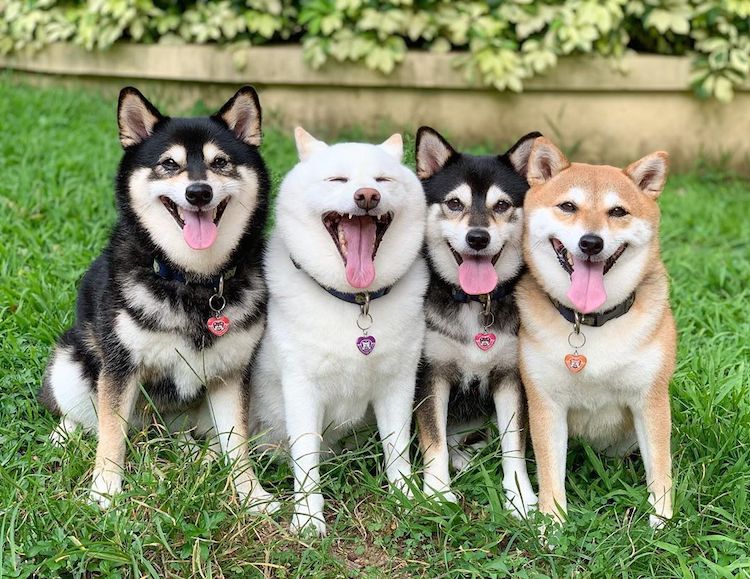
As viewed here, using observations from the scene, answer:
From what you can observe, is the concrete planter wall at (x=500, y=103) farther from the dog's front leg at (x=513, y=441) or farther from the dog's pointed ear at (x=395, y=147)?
the dog's front leg at (x=513, y=441)

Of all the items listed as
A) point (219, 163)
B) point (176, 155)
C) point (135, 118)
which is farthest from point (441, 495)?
point (135, 118)

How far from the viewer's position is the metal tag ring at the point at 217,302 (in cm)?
323

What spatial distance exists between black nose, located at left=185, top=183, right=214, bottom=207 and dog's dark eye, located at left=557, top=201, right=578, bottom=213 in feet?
4.32

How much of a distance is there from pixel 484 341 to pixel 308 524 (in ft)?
3.30

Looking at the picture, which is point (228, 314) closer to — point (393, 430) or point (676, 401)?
point (393, 430)

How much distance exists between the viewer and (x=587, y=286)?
306 centimetres

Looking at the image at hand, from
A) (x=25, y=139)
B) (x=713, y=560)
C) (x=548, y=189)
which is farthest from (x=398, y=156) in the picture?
(x=25, y=139)

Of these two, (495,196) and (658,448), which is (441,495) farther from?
(495,196)

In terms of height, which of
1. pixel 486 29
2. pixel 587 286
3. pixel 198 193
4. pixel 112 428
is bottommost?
pixel 112 428

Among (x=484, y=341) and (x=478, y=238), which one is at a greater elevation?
(x=478, y=238)

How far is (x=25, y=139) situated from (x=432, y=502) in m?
4.71

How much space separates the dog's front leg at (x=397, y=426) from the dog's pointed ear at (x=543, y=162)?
0.95 metres

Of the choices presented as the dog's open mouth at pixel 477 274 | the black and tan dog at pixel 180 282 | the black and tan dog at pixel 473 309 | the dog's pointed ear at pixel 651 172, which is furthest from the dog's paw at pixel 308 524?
the dog's pointed ear at pixel 651 172

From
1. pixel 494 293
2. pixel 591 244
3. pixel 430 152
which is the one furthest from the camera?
pixel 430 152
